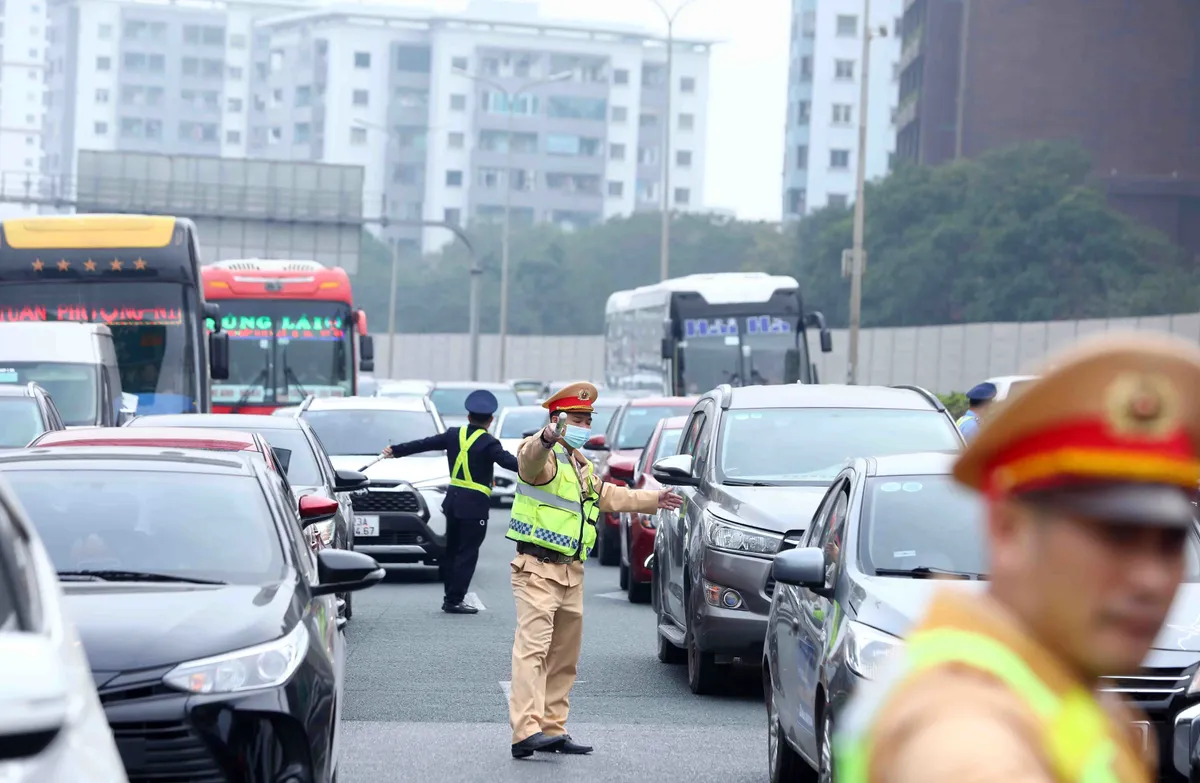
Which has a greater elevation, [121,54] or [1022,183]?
[121,54]

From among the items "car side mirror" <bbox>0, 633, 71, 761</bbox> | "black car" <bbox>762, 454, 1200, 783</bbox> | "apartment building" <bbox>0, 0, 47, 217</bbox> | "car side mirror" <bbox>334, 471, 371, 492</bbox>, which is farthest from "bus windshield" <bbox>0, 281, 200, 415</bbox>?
"apartment building" <bbox>0, 0, 47, 217</bbox>

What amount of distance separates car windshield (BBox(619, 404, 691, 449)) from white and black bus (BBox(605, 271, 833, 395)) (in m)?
7.78

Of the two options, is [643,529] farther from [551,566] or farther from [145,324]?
[145,324]

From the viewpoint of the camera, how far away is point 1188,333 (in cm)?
4122

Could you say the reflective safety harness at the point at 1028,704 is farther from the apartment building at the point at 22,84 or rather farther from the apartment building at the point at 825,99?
the apartment building at the point at 22,84

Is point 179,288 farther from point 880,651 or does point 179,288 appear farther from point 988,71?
point 988,71

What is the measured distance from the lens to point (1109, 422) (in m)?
1.79

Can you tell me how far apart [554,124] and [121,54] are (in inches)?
1650

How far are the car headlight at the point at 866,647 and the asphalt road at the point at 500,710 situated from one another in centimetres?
188

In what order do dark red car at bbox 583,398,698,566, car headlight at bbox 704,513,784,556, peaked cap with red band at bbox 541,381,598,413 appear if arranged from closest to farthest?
peaked cap with red band at bbox 541,381,598,413, car headlight at bbox 704,513,784,556, dark red car at bbox 583,398,698,566

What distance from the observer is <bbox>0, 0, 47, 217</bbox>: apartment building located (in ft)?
643

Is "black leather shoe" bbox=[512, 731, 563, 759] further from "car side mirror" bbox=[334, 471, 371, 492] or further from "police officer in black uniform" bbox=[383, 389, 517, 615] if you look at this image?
"police officer in black uniform" bbox=[383, 389, 517, 615]

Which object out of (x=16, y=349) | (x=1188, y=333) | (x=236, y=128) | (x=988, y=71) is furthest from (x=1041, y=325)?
(x=236, y=128)

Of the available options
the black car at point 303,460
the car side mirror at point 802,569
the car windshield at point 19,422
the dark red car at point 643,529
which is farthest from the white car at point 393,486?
the car side mirror at point 802,569
